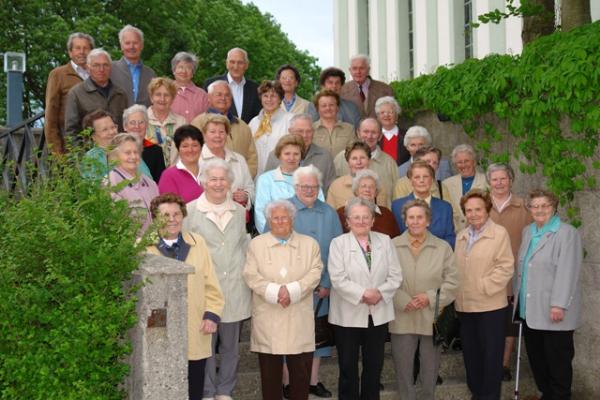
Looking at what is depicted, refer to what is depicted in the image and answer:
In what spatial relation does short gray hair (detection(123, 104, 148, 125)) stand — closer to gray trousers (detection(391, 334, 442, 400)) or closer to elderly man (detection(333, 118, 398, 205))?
elderly man (detection(333, 118, 398, 205))

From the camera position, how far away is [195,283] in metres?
6.39

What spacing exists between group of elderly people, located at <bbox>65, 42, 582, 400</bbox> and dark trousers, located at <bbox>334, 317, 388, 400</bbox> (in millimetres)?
11

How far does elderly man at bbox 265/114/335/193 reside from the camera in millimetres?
8500

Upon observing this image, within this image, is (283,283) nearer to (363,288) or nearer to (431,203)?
(363,288)

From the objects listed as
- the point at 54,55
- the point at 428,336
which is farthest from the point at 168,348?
the point at 54,55

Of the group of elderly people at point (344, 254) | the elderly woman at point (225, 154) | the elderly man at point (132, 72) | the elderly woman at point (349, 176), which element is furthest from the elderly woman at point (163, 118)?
the elderly woman at point (349, 176)

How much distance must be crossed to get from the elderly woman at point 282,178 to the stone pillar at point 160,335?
2.32 m

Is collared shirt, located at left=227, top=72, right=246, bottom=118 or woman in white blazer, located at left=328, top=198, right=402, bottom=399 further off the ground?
collared shirt, located at left=227, top=72, right=246, bottom=118

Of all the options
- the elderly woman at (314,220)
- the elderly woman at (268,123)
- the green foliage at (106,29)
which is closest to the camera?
the elderly woman at (314,220)

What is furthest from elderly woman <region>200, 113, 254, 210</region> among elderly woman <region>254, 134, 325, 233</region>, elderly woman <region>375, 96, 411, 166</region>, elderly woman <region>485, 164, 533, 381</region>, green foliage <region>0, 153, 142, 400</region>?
green foliage <region>0, 153, 142, 400</region>

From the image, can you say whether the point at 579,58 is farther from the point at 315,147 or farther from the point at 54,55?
the point at 54,55

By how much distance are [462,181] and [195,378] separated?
3.50 meters

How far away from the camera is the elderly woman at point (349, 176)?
26.5 feet

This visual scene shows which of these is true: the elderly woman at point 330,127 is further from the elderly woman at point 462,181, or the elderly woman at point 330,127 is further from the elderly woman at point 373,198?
the elderly woman at point 373,198
